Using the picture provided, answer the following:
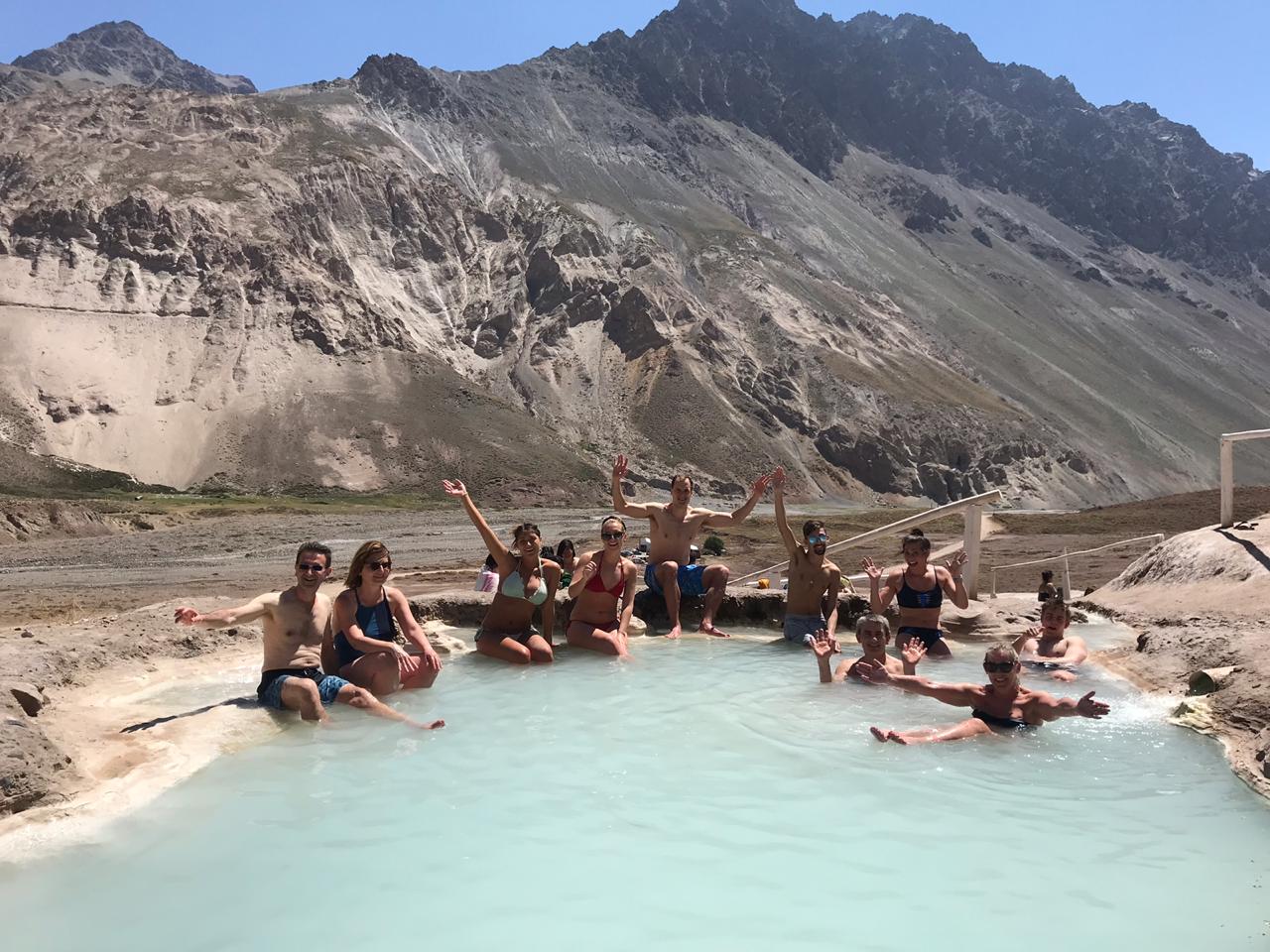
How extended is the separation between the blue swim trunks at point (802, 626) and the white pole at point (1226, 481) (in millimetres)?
4660

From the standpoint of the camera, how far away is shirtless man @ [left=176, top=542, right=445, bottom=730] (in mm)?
5473

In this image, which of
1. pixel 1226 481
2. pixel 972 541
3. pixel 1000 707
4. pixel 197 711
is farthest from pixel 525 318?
pixel 1000 707

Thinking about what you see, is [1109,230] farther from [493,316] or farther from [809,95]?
[493,316]

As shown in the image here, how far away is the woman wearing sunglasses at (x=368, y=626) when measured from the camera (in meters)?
5.92

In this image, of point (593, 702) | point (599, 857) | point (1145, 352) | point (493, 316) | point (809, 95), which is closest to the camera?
point (599, 857)

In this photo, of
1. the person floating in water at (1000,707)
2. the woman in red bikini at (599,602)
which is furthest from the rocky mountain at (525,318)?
the person floating in water at (1000,707)

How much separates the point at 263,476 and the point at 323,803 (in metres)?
53.6

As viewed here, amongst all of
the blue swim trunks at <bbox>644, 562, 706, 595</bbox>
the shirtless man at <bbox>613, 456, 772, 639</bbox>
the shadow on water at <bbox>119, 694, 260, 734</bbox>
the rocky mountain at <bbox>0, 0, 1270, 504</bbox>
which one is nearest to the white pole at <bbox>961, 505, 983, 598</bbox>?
the shirtless man at <bbox>613, 456, 772, 639</bbox>

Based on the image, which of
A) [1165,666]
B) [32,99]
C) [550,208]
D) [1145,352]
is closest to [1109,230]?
[1145,352]

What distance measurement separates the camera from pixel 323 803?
4.28m

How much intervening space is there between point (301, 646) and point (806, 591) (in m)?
4.54

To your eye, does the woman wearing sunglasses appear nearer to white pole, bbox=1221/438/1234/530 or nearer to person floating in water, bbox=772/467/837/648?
person floating in water, bbox=772/467/837/648

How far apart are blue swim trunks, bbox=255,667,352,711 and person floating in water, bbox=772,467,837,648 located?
13.6ft

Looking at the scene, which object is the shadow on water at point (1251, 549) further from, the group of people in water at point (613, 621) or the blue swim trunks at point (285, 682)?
the blue swim trunks at point (285, 682)
